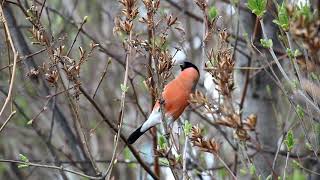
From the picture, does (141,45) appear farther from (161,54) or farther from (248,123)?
(248,123)

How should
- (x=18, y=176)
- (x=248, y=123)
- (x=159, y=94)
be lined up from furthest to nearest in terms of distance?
(x=18, y=176), (x=159, y=94), (x=248, y=123)

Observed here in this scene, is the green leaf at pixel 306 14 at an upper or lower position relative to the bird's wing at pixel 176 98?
upper

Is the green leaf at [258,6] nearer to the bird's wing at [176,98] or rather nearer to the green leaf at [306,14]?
the green leaf at [306,14]

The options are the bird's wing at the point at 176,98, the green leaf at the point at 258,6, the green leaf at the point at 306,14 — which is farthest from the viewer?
the bird's wing at the point at 176,98

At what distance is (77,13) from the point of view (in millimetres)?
6074

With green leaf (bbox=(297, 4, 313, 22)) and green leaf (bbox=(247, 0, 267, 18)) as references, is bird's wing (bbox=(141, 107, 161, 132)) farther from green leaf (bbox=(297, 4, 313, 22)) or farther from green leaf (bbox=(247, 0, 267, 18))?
green leaf (bbox=(297, 4, 313, 22))

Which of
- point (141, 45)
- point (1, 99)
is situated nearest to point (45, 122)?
point (1, 99)

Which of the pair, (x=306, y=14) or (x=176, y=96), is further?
(x=176, y=96)

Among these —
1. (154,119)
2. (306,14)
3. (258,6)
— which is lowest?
(154,119)

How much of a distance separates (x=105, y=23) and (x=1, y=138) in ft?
5.67

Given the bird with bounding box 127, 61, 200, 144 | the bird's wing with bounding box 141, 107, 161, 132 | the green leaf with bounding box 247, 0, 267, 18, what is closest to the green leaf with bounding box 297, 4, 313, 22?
the green leaf with bounding box 247, 0, 267, 18

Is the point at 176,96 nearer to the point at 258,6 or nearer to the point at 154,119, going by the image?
the point at 154,119

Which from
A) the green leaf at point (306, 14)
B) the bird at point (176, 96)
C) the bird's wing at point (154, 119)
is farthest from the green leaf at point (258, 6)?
the bird's wing at point (154, 119)

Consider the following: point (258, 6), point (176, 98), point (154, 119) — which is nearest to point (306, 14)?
point (258, 6)
